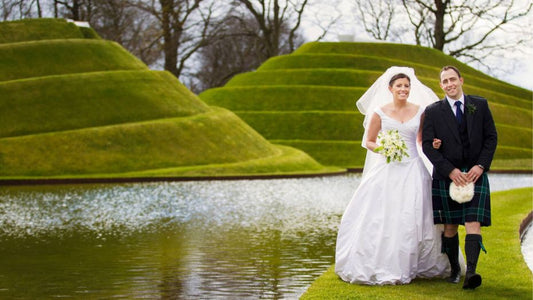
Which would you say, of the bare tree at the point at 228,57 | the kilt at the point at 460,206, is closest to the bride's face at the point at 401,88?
the kilt at the point at 460,206

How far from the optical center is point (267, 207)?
1916cm

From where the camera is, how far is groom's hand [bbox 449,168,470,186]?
7.46 meters

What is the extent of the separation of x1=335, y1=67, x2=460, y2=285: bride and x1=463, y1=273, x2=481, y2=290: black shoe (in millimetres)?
593

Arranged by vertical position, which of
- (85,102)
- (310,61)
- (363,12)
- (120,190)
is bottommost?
(120,190)

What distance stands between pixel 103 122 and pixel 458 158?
30.1 metres

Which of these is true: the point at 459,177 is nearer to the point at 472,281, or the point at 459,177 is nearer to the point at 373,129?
the point at 472,281

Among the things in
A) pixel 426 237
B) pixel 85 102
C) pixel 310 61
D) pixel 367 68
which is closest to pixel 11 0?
pixel 85 102

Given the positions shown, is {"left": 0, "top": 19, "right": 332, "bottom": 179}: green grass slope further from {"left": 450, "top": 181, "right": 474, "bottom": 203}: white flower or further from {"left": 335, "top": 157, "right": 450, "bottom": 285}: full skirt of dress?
{"left": 450, "top": 181, "right": 474, "bottom": 203}: white flower

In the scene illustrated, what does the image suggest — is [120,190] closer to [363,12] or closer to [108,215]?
[108,215]

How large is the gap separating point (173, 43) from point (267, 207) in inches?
1556

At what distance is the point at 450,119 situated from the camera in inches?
302

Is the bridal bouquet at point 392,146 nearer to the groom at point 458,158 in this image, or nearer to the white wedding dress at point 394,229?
the white wedding dress at point 394,229

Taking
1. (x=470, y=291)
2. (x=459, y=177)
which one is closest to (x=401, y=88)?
(x=459, y=177)

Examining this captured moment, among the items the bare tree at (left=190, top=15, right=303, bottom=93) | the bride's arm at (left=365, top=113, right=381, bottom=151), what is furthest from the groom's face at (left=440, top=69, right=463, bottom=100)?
the bare tree at (left=190, top=15, right=303, bottom=93)
